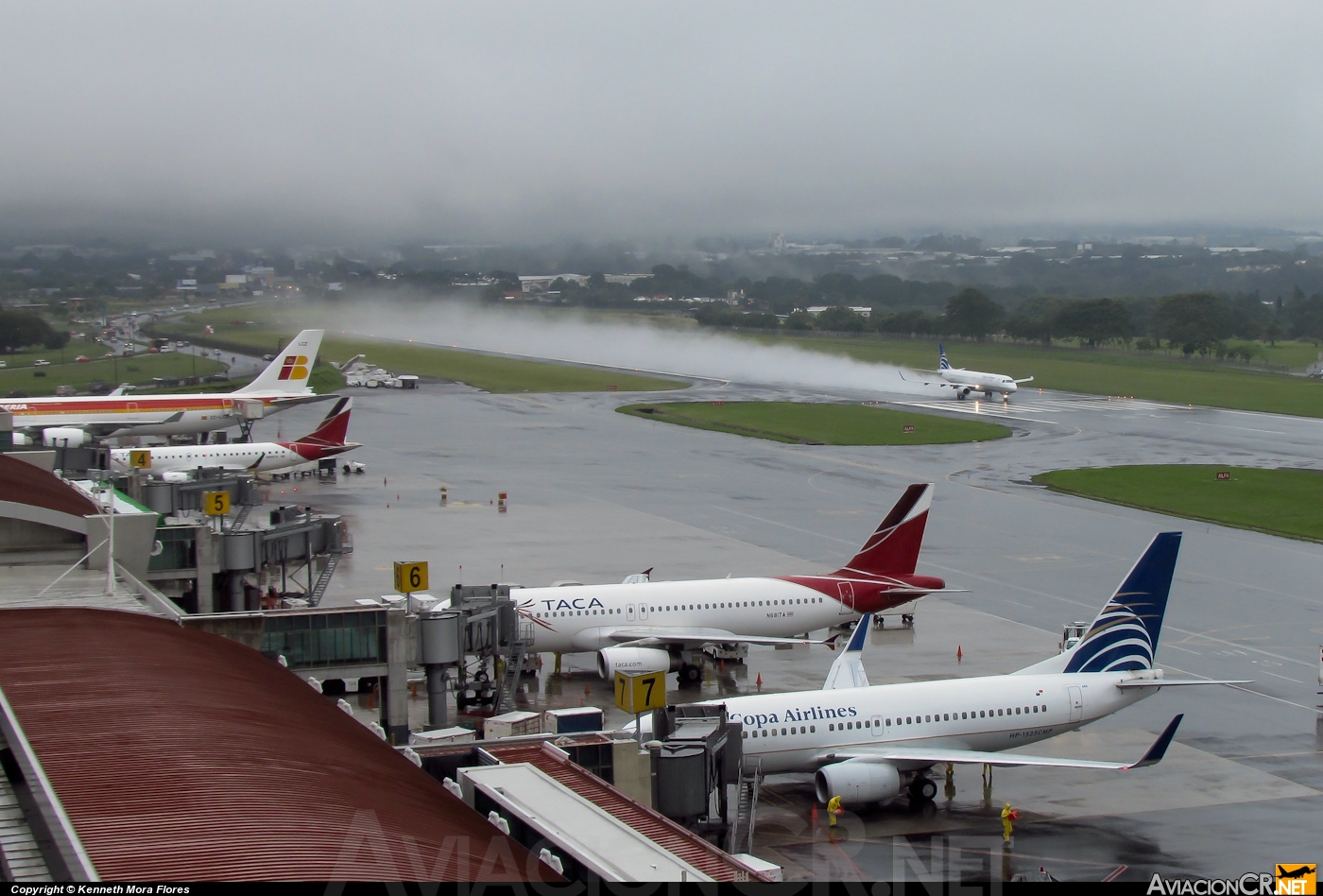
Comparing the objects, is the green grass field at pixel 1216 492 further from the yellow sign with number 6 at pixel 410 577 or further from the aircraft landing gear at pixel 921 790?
the yellow sign with number 6 at pixel 410 577

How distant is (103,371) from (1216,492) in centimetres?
13794

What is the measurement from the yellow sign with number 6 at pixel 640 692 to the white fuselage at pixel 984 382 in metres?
134

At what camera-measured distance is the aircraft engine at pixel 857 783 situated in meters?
33.9

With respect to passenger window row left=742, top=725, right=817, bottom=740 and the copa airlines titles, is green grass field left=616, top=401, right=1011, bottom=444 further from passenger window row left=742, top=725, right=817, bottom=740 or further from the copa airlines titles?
passenger window row left=742, top=725, right=817, bottom=740

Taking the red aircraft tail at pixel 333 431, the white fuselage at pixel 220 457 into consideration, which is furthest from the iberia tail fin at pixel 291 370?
the white fuselage at pixel 220 457

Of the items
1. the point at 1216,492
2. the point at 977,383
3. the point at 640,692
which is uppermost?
the point at 640,692

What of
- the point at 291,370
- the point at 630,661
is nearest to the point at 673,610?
the point at 630,661

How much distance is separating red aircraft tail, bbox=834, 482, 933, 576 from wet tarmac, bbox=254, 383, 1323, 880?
3.28 metres

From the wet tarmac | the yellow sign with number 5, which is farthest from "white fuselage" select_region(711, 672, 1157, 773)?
the yellow sign with number 5

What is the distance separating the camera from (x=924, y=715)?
118ft

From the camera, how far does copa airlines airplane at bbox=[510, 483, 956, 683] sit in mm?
47281

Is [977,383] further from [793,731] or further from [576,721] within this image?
[576,721]

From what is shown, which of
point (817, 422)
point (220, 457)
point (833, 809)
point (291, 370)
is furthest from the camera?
point (817, 422)

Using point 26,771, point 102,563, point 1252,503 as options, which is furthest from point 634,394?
point 26,771
